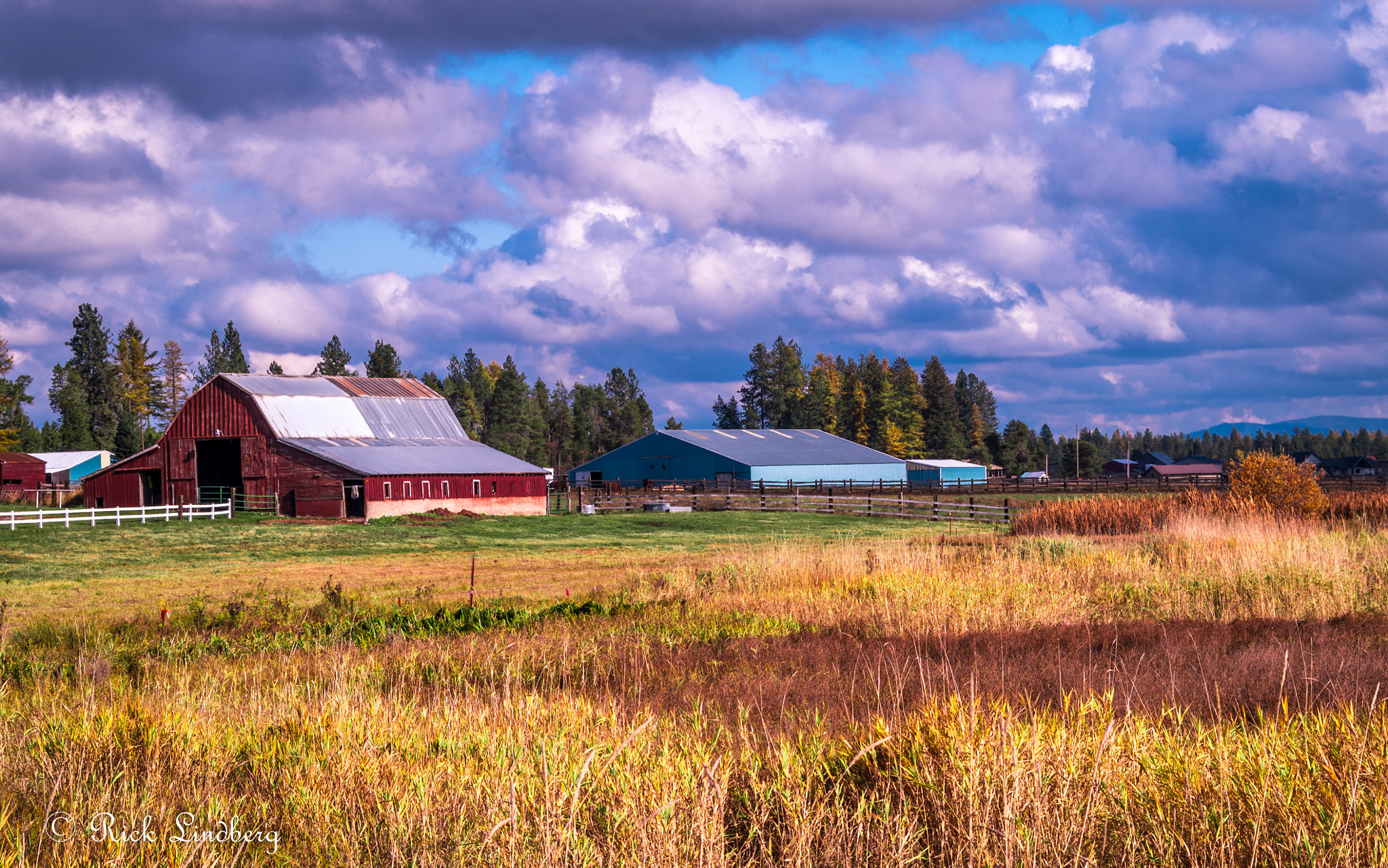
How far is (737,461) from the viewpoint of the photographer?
3068 inches

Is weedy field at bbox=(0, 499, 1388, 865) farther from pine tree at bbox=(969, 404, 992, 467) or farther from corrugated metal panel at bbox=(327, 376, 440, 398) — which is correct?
pine tree at bbox=(969, 404, 992, 467)

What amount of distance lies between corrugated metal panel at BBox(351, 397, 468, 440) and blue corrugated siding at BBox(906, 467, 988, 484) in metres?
48.3

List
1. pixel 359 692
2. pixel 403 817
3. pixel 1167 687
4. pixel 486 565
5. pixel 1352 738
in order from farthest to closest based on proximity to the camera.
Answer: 1. pixel 486 565
2. pixel 1167 687
3. pixel 359 692
4. pixel 1352 738
5. pixel 403 817

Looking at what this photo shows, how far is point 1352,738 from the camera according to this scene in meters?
5.85

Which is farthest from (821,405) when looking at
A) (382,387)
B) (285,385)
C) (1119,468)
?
(285,385)

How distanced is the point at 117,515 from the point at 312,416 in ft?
42.2

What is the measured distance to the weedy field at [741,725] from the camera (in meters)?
4.82

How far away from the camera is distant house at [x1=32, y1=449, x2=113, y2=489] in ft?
292

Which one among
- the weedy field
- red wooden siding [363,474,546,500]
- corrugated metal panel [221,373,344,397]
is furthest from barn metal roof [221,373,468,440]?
the weedy field

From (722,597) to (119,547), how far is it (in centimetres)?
2511

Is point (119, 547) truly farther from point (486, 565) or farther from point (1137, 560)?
point (1137, 560)

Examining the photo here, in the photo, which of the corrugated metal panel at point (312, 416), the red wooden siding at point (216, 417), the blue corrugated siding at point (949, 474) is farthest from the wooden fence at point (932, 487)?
the red wooden siding at point (216, 417)

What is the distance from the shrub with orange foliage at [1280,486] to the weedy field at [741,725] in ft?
45.3

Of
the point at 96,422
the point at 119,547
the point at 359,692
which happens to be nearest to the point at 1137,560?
the point at 359,692
